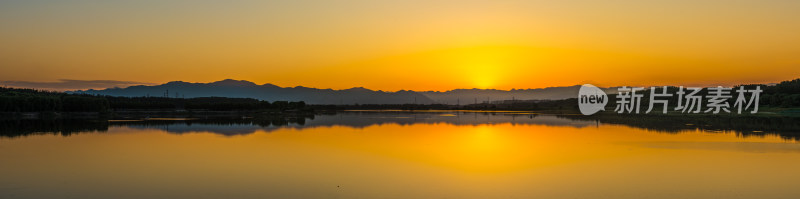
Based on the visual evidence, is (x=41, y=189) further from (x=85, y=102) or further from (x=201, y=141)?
(x=85, y=102)

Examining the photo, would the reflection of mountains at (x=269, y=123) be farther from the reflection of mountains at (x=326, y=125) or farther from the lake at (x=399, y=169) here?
the lake at (x=399, y=169)

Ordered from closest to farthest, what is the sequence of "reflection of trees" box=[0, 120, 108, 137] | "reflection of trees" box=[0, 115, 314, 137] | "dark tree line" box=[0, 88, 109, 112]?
"reflection of trees" box=[0, 120, 108, 137] < "reflection of trees" box=[0, 115, 314, 137] < "dark tree line" box=[0, 88, 109, 112]

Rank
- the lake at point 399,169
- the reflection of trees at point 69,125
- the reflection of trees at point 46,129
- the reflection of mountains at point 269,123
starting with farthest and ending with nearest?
the reflection of mountains at point 269,123
the reflection of trees at point 69,125
the reflection of trees at point 46,129
the lake at point 399,169

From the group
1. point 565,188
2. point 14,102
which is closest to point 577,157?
point 565,188

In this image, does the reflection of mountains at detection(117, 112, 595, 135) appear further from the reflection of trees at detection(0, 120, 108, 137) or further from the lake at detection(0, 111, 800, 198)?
the lake at detection(0, 111, 800, 198)

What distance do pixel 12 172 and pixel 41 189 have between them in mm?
4441

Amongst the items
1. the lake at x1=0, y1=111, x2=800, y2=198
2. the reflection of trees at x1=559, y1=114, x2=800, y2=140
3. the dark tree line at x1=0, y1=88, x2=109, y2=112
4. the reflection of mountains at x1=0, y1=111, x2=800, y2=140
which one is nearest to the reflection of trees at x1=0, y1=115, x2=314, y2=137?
the reflection of mountains at x1=0, y1=111, x2=800, y2=140

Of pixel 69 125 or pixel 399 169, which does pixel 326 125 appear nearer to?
pixel 69 125

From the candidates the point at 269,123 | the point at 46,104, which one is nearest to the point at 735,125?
the point at 269,123

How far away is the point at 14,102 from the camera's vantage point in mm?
80750

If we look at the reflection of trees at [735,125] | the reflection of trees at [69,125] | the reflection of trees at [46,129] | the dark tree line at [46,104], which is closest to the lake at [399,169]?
the reflection of trees at [735,125]

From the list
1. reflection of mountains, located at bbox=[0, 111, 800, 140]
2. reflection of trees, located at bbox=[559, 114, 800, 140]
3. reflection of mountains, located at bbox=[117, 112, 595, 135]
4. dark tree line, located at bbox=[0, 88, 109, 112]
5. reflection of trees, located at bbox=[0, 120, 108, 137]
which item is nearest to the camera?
reflection of trees, located at bbox=[559, 114, 800, 140]

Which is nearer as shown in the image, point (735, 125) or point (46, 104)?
point (735, 125)

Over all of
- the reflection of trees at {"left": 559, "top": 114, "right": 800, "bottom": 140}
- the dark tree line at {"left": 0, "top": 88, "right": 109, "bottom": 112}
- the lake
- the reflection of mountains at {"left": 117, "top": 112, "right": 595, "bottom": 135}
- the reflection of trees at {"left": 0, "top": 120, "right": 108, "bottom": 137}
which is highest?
the dark tree line at {"left": 0, "top": 88, "right": 109, "bottom": 112}
